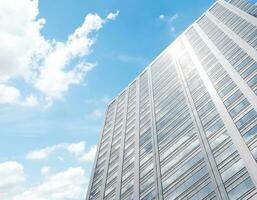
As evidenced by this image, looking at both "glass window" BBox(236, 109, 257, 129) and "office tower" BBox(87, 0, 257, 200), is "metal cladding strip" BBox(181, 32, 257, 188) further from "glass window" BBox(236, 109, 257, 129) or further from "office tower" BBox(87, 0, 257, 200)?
"glass window" BBox(236, 109, 257, 129)

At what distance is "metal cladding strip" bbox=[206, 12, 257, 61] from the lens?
194 ft

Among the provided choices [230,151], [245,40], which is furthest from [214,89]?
[230,151]

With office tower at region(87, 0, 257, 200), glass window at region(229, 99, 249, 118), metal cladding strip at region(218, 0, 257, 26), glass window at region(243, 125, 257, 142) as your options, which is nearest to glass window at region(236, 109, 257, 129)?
office tower at region(87, 0, 257, 200)

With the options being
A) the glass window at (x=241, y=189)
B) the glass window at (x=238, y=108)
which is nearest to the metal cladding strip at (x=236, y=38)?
the glass window at (x=238, y=108)

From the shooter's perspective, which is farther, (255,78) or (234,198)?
(255,78)

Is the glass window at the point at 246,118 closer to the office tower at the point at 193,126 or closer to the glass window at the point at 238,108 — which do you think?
the office tower at the point at 193,126

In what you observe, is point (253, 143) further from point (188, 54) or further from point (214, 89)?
point (188, 54)

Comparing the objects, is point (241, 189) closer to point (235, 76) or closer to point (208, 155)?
point (208, 155)

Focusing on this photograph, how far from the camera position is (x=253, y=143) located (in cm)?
3969

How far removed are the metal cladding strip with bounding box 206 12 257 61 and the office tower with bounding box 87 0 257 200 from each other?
239 mm

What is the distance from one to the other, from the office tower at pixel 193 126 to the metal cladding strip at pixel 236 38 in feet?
0.78

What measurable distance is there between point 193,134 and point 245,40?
25903 mm

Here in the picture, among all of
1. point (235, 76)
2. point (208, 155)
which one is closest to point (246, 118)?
point (208, 155)

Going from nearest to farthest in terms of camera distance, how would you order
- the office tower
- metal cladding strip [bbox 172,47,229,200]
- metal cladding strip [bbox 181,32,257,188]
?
metal cladding strip [bbox 181,32,257,188] < metal cladding strip [bbox 172,47,229,200] < the office tower
